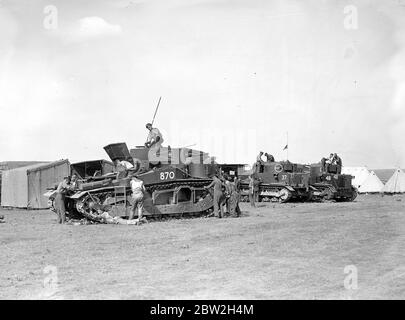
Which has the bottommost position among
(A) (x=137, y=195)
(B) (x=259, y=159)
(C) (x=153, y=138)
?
(A) (x=137, y=195)

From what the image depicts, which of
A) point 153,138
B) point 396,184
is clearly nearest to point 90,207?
point 153,138

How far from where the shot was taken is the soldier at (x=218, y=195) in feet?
62.4

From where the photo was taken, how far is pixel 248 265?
9117mm

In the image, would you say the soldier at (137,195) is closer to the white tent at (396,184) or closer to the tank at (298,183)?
the tank at (298,183)

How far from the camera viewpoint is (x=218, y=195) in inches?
752

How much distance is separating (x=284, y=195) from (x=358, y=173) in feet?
50.9

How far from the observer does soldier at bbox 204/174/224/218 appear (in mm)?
19031

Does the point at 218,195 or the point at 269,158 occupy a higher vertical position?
the point at 269,158

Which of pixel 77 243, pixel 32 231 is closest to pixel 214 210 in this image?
pixel 32 231

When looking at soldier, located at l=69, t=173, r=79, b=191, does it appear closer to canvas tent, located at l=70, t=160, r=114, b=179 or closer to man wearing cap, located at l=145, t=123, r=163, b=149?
canvas tent, located at l=70, t=160, r=114, b=179

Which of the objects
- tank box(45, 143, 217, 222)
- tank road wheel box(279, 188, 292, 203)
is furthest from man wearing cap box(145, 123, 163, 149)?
tank road wheel box(279, 188, 292, 203)

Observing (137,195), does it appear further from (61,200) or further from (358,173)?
(358,173)

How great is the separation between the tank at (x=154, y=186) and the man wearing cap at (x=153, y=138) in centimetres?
24

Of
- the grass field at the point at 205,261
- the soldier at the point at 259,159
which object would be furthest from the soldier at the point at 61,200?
the soldier at the point at 259,159
